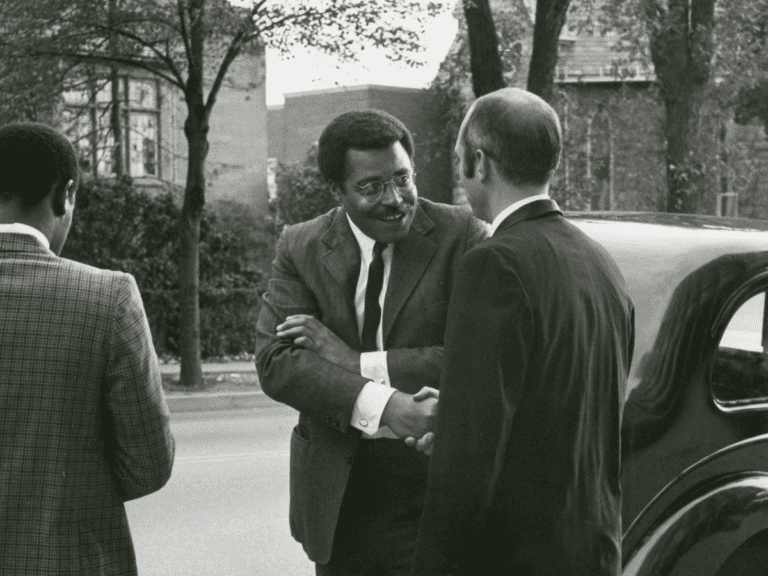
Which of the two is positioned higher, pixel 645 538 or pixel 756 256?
pixel 756 256

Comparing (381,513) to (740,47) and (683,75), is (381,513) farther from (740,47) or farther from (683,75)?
(740,47)

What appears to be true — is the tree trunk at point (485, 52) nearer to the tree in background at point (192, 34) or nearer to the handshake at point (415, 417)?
the tree in background at point (192, 34)

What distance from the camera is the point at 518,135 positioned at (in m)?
2.67

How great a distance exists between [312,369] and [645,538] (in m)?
1.15

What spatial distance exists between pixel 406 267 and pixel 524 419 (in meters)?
0.85

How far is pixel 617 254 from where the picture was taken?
3.98 metres

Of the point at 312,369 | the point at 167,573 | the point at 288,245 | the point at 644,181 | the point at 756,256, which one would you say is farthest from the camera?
the point at 644,181

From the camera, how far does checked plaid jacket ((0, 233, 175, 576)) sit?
271cm

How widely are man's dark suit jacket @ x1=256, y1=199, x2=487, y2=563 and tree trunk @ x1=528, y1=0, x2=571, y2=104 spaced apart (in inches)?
448

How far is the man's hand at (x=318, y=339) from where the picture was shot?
323 cm

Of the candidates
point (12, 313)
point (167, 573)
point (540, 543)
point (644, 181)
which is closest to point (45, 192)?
point (12, 313)

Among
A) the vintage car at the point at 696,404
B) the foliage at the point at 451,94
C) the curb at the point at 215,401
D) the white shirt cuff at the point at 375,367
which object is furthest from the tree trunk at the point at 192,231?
the white shirt cuff at the point at 375,367

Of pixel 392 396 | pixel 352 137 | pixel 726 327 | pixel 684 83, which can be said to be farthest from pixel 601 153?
pixel 392 396

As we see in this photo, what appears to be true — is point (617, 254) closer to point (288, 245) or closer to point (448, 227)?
point (448, 227)
